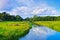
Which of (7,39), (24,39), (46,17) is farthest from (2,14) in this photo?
(7,39)

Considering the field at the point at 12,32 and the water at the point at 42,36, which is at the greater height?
the field at the point at 12,32

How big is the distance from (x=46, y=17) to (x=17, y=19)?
1220 cm

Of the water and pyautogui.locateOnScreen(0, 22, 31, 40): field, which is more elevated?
pyautogui.locateOnScreen(0, 22, 31, 40): field

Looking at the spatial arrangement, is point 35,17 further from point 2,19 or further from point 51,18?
point 2,19

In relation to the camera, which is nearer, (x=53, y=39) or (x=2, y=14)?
(x=53, y=39)

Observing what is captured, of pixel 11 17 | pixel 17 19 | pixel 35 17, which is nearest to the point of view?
pixel 11 17

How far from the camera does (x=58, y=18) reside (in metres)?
62.9

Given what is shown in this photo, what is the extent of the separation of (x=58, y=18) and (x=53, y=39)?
1679 inches

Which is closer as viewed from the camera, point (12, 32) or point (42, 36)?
point (12, 32)

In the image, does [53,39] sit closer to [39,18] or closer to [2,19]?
[2,19]

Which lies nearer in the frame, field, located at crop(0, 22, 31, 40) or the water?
field, located at crop(0, 22, 31, 40)

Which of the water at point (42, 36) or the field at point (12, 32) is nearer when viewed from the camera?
the field at point (12, 32)

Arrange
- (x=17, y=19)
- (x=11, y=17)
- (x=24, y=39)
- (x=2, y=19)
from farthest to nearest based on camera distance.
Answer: (x=17, y=19)
(x=11, y=17)
(x=2, y=19)
(x=24, y=39)

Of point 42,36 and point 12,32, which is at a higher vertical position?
point 12,32
